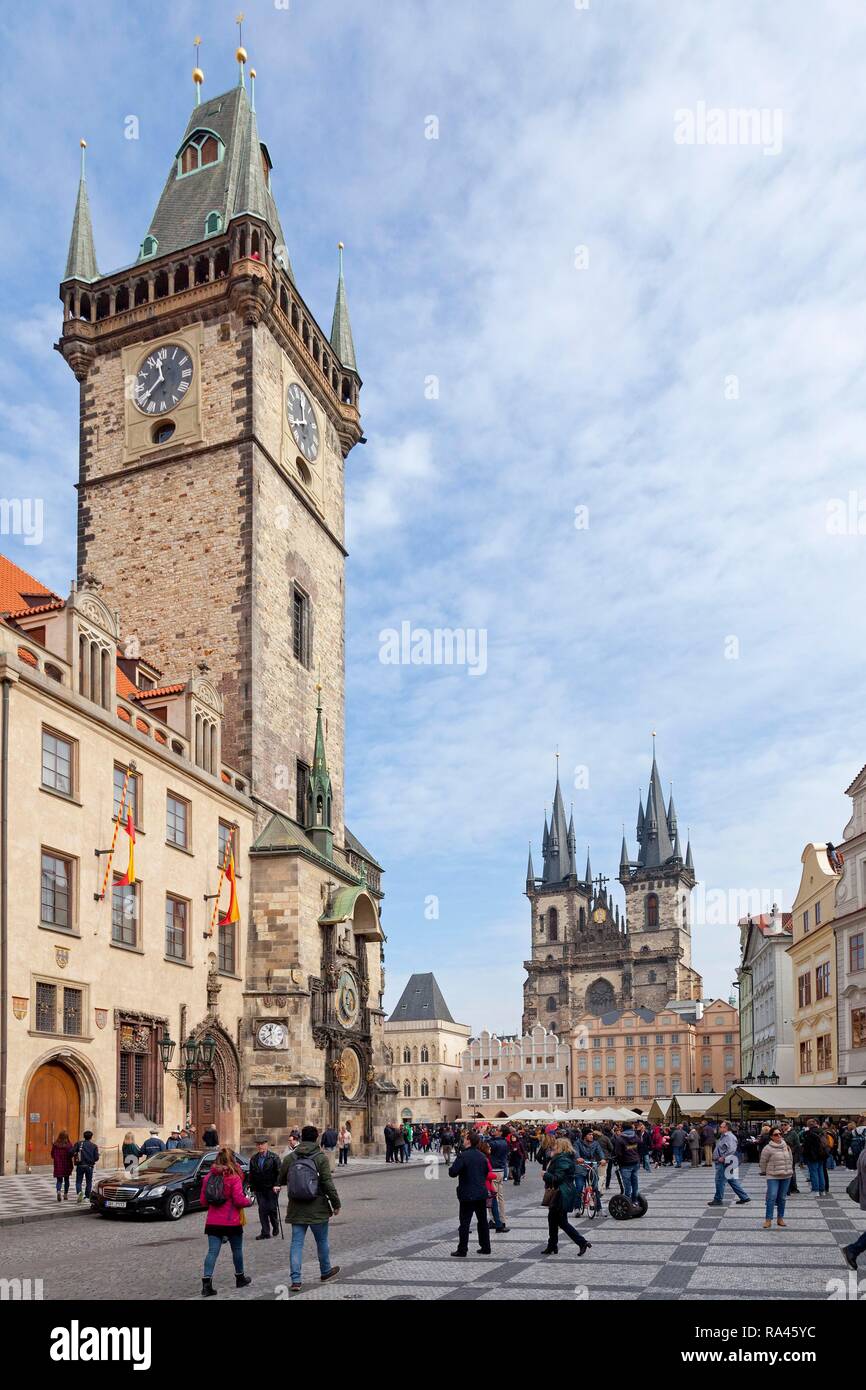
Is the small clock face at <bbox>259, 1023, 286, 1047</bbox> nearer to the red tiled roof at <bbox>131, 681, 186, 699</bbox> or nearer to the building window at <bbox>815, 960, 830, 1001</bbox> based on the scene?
the red tiled roof at <bbox>131, 681, 186, 699</bbox>

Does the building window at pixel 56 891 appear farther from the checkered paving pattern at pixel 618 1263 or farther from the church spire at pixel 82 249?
the church spire at pixel 82 249

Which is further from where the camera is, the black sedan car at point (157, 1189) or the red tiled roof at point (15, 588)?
the red tiled roof at point (15, 588)

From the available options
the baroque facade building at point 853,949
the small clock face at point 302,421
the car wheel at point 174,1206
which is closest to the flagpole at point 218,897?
the car wheel at point 174,1206

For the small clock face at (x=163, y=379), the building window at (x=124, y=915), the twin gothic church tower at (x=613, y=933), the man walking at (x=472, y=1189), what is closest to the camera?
the man walking at (x=472, y=1189)

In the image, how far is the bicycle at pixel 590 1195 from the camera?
2017 centimetres

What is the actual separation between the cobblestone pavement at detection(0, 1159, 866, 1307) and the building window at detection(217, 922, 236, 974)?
41.7 feet

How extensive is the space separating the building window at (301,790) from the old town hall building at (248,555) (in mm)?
69

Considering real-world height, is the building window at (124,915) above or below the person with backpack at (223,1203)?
above

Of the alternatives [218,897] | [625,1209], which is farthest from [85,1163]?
[218,897]

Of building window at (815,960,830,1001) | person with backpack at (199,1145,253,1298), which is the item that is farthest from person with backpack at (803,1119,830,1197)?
building window at (815,960,830,1001)

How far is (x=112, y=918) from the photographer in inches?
1121

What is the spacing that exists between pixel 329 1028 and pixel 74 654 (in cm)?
1464
